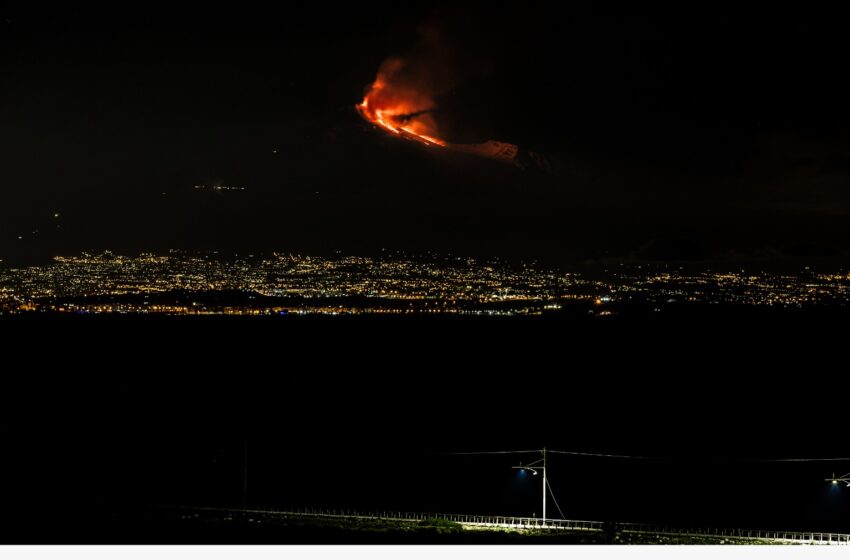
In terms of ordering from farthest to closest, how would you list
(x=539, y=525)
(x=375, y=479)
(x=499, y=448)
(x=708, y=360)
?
1. (x=708, y=360)
2. (x=499, y=448)
3. (x=375, y=479)
4. (x=539, y=525)

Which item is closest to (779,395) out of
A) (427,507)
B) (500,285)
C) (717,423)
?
(717,423)

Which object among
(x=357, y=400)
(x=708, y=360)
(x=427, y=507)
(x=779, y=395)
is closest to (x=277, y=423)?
(x=357, y=400)

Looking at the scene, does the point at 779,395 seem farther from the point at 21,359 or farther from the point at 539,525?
the point at 21,359

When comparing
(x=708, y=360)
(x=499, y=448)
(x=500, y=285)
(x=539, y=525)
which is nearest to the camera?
(x=539, y=525)

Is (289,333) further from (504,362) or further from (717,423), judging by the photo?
(717,423)
